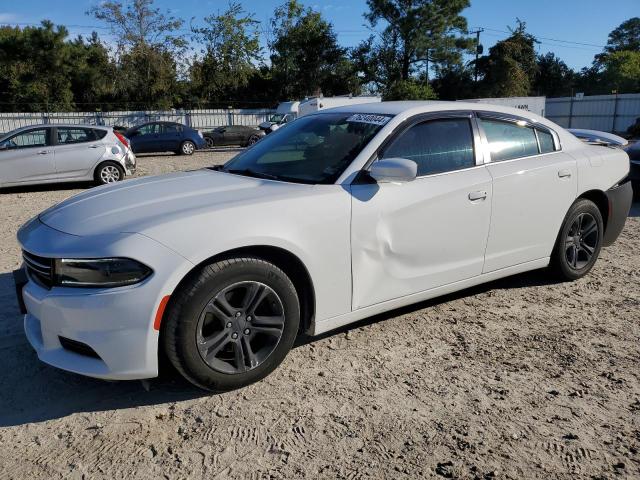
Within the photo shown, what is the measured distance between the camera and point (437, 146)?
3793 mm

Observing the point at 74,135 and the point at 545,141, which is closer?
the point at 545,141

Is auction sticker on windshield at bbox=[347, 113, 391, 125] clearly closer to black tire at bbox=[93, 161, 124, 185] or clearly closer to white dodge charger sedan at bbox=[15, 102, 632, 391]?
white dodge charger sedan at bbox=[15, 102, 632, 391]

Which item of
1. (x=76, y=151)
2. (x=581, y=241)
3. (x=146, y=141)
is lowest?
(x=581, y=241)

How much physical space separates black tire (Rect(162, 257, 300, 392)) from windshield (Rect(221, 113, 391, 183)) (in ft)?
2.62

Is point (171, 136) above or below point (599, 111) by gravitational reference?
below

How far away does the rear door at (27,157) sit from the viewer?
10.6 m

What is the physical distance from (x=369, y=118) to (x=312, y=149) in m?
0.45

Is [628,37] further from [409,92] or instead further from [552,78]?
[409,92]

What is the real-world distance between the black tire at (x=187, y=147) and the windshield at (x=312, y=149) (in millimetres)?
18987

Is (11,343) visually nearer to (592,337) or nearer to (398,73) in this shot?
(592,337)

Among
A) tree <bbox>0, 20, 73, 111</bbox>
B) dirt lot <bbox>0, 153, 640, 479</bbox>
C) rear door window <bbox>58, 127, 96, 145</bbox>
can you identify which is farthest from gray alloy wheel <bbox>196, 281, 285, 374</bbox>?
tree <bbox>0, 20, 73, 111</bbox>

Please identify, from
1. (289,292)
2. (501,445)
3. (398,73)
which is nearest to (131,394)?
(289,292)

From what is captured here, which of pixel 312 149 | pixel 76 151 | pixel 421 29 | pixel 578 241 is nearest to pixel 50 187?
pixel 76 151

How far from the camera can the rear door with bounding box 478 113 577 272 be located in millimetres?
3984
